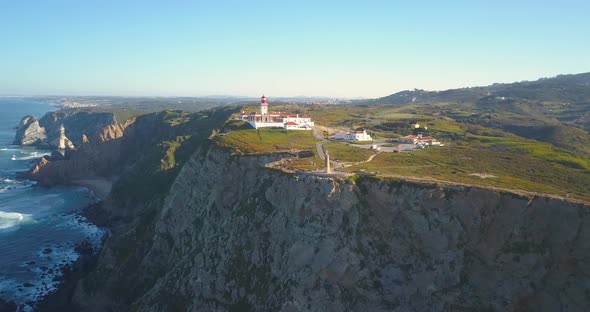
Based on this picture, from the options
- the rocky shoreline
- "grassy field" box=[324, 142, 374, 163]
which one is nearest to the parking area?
"grassy field" box=[324, 142, 374, 163]

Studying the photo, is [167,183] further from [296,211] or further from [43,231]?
[296,211]

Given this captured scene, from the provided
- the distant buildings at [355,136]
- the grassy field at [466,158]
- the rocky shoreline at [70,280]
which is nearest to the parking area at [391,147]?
the grassy field at [466,158]

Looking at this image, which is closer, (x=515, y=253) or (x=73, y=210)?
(x=515, y=253)

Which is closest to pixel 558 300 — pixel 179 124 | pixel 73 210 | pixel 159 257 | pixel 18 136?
pixel 159 257

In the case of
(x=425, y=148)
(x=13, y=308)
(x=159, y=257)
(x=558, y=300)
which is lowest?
(x=13, y=308)

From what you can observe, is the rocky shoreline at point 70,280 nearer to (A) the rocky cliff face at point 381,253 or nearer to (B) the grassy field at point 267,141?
(A) the rocky cliff face at point 381,253

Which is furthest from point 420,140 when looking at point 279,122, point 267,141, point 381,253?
point 381,253
